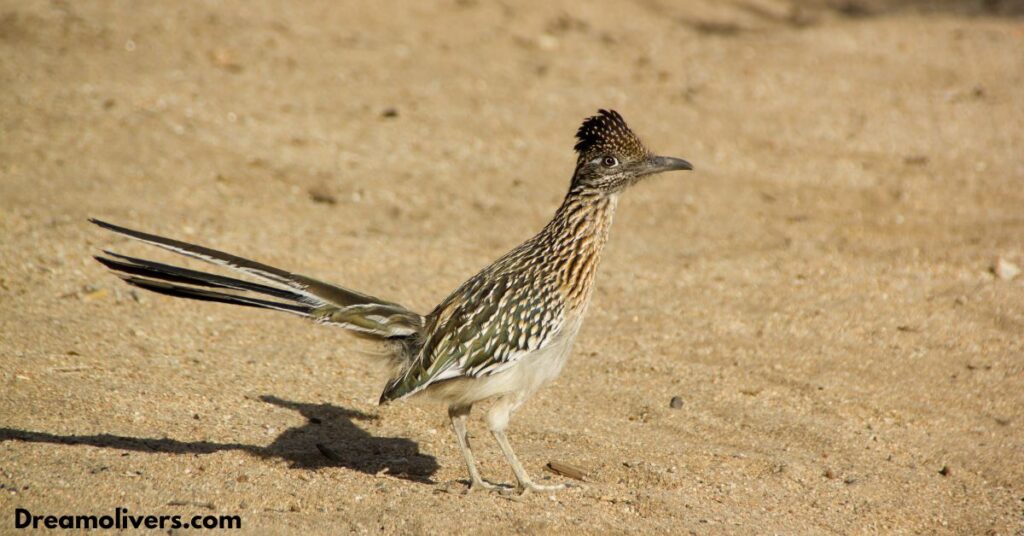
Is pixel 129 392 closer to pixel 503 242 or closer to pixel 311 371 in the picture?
pixel 311 371

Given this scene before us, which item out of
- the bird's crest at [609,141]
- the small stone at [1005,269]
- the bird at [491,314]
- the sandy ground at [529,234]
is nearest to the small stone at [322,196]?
the sandy ground at [529,234]

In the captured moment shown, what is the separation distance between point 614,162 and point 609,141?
11 cm

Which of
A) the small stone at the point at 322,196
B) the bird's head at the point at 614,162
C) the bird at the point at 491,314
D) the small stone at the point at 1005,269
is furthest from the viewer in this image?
the small stone at the point at 322,196

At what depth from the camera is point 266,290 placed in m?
5.50

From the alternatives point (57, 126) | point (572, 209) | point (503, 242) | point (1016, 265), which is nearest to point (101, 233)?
point (57, 126)

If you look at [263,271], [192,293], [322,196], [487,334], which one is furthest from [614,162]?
[322,196]

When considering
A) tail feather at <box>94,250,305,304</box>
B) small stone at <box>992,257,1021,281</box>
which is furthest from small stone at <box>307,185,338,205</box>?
small stone at <box>992,257,1021,281</box>

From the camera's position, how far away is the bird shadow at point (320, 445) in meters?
5.73

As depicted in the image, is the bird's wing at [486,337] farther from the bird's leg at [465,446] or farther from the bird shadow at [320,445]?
the bird shadow at [320,445]

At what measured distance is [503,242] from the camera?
29.6ft

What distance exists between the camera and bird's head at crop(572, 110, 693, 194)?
6.06 metres

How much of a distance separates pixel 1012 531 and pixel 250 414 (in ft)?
13.0

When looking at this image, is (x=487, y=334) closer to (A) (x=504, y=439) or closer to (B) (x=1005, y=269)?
(A) (x=504, y=439)

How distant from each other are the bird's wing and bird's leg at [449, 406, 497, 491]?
0.87ft
